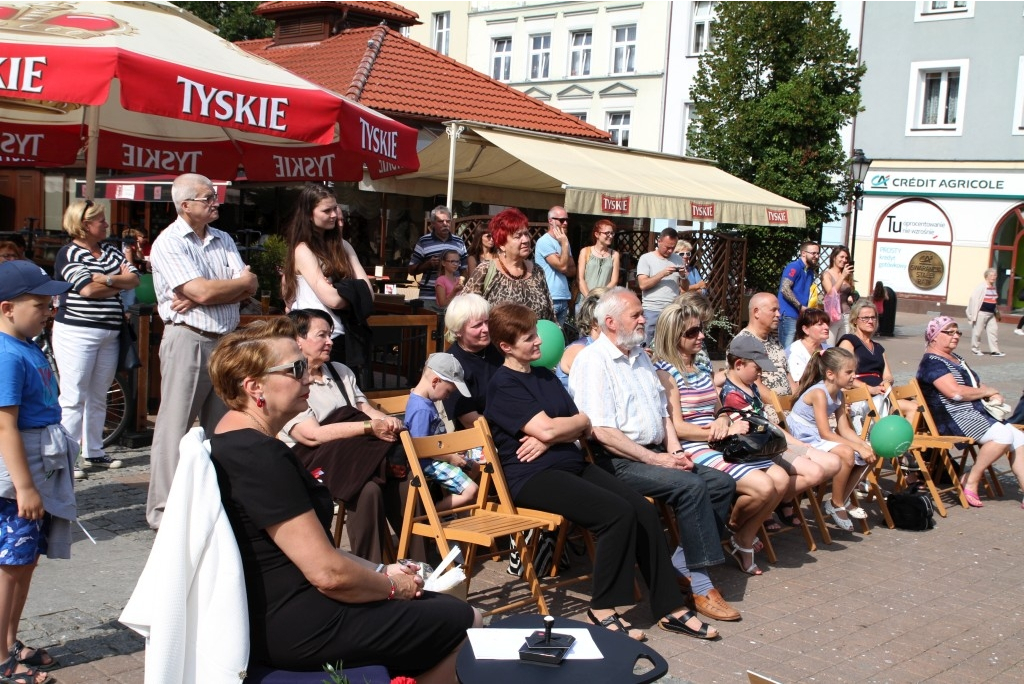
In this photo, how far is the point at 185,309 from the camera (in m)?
5.76

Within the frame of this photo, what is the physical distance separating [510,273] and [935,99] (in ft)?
89.0

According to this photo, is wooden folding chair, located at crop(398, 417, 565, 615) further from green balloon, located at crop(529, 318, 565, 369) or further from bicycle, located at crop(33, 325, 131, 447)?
bicycle, located at crop(33, 325, 131, 447)

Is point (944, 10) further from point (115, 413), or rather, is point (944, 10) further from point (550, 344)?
point (115, 413)

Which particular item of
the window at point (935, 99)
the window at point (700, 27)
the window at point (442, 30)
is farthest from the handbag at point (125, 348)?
the window at point (442, 30)

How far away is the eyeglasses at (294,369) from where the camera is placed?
3168 mm

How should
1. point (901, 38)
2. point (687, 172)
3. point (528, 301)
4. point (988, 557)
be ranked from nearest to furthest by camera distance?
point (988, 557)
point (528, 301)
point (687, 172)
point (901, 38)

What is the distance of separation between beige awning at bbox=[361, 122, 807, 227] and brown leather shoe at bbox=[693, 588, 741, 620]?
728 centimetres

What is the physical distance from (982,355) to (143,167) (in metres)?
16.5

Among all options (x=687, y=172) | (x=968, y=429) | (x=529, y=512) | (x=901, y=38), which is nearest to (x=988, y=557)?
Result: (x=968, y=429)

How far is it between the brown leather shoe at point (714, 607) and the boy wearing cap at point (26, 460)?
3.00 metres

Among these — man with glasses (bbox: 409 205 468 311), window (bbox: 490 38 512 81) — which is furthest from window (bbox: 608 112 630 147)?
man with glasses (bbox: 409 205 468 311)

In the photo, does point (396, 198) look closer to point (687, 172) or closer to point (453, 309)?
point (687, 172)

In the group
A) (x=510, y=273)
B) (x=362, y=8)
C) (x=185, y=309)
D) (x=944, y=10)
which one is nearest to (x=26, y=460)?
(x=185, y=309)

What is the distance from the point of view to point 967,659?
4.86 metres
